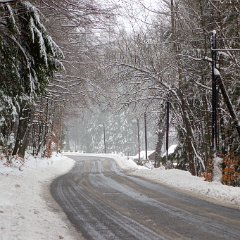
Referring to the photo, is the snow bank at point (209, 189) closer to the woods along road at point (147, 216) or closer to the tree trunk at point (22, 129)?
the woods along road at point (147, 216)

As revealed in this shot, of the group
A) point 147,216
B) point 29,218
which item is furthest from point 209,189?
point 29,218

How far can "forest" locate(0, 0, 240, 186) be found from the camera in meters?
11.9

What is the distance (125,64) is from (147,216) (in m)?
18.0

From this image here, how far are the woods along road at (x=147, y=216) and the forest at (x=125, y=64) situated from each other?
3.88m

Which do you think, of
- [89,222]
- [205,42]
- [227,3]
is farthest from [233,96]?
[89,222]

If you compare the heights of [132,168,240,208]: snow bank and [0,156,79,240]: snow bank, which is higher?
[132,168,240,208]: snow bank

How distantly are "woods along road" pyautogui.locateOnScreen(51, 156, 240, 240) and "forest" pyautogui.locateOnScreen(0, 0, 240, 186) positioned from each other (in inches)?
153

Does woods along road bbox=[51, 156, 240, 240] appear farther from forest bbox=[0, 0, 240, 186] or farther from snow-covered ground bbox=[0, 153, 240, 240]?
forest bbox=[0, 0, 240, 186]

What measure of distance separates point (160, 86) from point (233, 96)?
769 centimetres

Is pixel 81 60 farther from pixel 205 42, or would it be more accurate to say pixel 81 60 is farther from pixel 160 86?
pixel 160 86

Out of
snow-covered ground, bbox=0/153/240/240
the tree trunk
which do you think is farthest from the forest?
snow-covered ground, bbox=0/153/240/240

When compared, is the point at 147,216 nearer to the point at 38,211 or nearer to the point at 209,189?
the point at 38,211

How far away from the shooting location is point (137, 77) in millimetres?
29156

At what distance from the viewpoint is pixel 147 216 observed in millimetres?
11164
